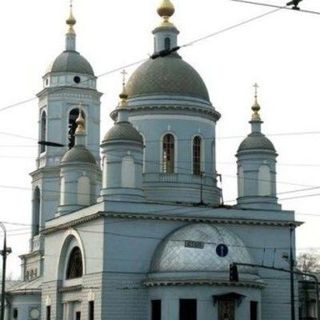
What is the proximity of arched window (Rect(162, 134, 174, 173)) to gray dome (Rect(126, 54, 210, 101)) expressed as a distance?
257 cm

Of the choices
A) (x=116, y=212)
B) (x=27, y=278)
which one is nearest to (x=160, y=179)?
(x=116, y=212)

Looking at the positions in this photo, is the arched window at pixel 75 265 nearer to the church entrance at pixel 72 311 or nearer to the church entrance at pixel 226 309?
the church entrance at pixel 72 311

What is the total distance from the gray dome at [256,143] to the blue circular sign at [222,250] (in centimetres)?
697

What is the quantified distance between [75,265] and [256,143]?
1177 cm

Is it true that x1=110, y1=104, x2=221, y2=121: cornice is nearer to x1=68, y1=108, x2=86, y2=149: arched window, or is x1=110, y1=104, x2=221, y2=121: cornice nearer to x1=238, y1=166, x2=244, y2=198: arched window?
x1=238, y1=166, x2=244, y2=198: arched window

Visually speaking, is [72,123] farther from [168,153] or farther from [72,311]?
[72,311]

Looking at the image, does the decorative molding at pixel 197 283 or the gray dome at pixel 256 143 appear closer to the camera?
the decorative molding at pixel 197 283

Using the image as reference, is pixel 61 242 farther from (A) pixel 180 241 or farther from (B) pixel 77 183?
(A) pixel 180 241

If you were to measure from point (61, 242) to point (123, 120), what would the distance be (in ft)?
26.2

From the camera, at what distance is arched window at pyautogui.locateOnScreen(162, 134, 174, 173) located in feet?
177

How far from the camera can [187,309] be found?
4781cm

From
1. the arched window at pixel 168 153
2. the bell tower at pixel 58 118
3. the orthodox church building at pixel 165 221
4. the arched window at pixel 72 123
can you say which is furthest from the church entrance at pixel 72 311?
the arched window at pixel 72 123

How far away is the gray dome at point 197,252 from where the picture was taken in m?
48.2

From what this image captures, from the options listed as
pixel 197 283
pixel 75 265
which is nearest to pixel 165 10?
pixel 75 265
